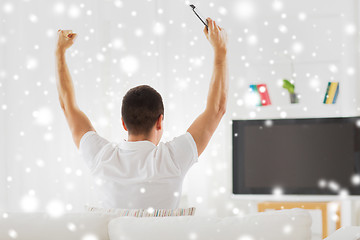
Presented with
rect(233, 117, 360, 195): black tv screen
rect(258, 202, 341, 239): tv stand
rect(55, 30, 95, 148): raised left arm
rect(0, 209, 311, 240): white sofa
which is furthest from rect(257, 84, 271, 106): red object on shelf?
rect(0, 209, 311, 240): white sofa

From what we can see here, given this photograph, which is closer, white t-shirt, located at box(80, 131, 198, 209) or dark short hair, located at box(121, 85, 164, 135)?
white t-shirt, located at box(80, 131, 198, 209)

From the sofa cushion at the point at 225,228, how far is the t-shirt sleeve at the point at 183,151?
350 millimetres

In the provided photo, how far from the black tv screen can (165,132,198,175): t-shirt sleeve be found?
5.35 ft

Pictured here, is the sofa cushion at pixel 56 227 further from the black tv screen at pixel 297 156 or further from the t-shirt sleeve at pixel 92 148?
the black tv screen at pixel 297 156

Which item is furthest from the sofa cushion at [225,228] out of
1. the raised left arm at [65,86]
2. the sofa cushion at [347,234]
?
the raised left arm at [65,86]

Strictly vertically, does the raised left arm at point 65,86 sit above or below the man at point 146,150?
above

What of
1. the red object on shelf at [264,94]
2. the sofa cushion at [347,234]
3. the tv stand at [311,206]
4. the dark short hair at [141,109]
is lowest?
the tv stand at [311,206]

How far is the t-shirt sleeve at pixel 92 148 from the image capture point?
4.76ft

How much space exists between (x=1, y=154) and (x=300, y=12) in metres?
2.24

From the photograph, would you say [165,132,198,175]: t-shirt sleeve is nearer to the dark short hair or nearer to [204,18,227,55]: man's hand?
the dark short hair

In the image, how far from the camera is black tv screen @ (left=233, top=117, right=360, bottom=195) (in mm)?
2922

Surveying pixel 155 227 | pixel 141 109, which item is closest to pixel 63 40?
pixel 141 109

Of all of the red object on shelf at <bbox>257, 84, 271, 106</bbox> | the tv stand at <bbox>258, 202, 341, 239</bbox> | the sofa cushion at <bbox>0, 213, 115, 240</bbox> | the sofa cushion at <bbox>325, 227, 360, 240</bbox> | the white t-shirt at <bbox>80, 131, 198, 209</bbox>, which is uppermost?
the red object on shelf at <bbox>257, 84, 271, 106</bbox>

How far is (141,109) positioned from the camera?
155 centimetres
